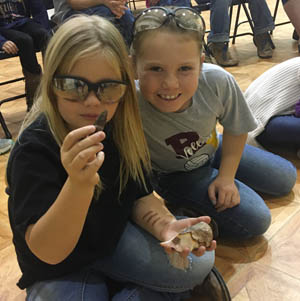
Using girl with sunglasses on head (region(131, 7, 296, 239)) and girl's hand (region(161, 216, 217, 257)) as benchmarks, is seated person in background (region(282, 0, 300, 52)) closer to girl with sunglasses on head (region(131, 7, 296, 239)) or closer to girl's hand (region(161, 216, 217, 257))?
girl with sunglasses on head (region(131, 7, 296, 239))

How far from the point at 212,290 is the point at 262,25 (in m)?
2.46

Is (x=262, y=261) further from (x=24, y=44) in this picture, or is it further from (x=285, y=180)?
(x=24, y=44)

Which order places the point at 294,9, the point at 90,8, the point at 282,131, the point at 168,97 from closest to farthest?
the point at 168,97 → the point at 282,131 → the point at 90,8 → the point at 294,9

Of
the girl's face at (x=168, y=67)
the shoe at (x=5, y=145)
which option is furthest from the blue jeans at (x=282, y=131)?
the shoe at (x=5, y=145)

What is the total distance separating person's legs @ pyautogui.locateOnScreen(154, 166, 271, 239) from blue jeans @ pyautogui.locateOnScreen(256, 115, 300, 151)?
42cm

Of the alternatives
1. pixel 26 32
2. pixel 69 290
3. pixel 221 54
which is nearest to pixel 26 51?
pixel 26 32

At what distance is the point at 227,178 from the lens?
1.04 m

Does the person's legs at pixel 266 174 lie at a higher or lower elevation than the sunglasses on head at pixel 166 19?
lower

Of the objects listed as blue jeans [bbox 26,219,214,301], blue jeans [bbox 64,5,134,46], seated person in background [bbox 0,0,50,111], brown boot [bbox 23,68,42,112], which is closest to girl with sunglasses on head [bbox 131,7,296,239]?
blue jeans [bbox 26,219,214,301]

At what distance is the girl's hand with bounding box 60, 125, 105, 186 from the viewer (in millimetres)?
509

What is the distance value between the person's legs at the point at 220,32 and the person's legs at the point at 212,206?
1.78m

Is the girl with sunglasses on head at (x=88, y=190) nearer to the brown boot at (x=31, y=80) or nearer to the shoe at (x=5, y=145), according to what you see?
the shoe at (x=5, y=145)

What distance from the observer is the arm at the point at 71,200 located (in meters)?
0.51

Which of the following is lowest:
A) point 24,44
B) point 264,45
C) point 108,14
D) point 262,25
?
point 264,45
